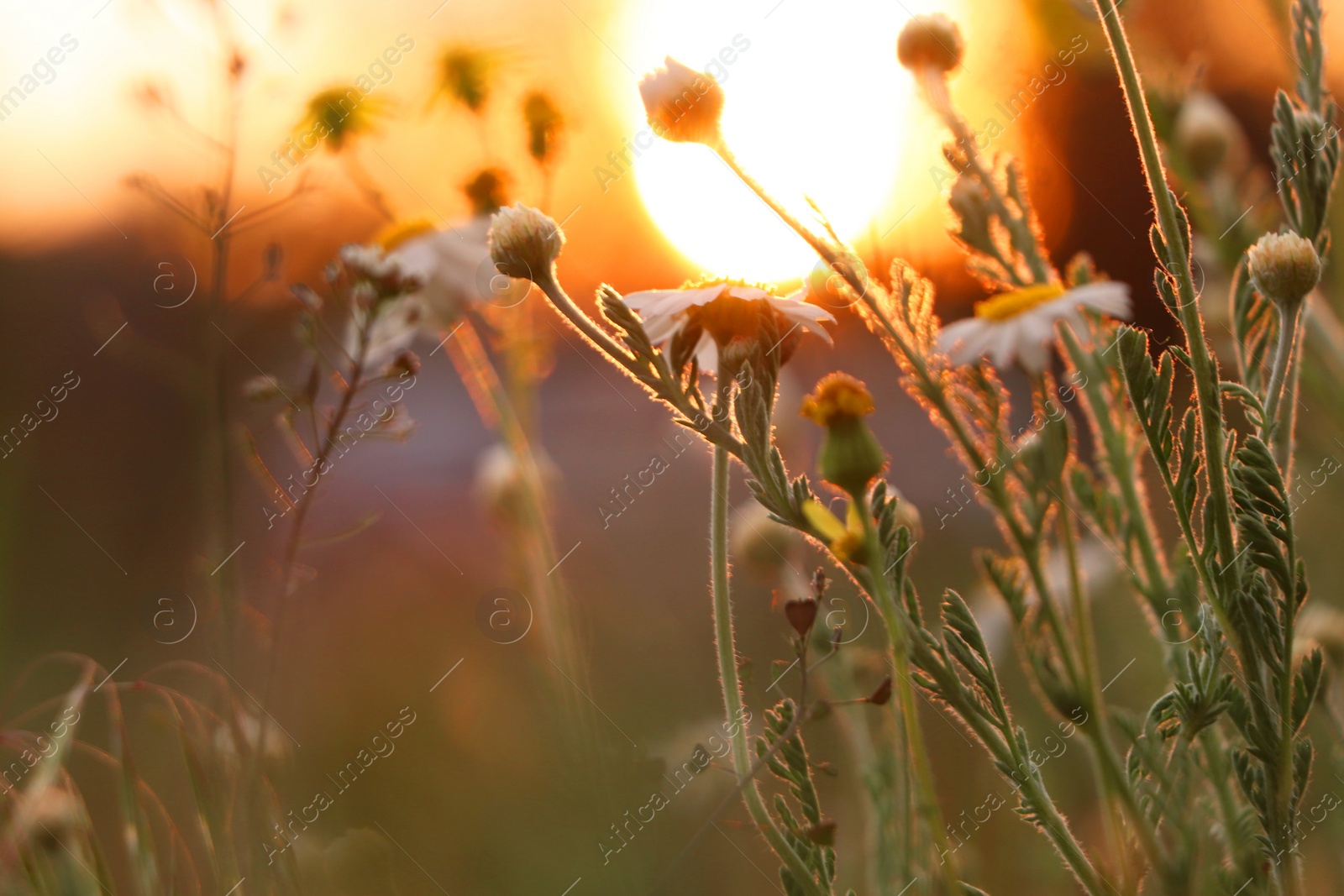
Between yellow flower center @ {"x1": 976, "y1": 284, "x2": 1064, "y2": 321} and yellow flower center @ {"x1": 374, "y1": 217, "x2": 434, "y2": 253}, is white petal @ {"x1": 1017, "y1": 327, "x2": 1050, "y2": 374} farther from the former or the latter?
yellow flower center @ {"x1": 374, "y1": 217, "x2": 434, "y2": 253}

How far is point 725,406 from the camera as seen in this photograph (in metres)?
0.62

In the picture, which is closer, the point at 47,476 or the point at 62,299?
the point at 47,476

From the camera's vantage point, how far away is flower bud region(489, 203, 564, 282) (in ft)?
2.19

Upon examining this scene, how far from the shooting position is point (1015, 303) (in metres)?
0.84

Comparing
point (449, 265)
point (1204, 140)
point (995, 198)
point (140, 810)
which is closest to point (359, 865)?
point (140, 810)

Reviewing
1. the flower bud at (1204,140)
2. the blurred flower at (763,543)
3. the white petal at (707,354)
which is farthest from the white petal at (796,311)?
the flower bud at (1204,140)

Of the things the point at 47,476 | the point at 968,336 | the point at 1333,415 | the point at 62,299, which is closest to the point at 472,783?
the point at 968,336

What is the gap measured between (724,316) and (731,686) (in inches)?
10.7

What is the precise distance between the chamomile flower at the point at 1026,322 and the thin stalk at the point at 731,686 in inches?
8.7

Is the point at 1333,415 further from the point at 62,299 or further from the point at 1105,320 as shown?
the point at 62,299

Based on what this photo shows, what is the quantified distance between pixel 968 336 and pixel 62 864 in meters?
0.93

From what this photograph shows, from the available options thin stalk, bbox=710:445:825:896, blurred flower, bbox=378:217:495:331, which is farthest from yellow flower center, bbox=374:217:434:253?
thin stalk, bbox=710:445:825:896

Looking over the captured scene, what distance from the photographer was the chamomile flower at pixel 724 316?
0.68 meters

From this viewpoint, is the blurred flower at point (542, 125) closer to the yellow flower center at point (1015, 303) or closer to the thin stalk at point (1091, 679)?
the yellow flower center at point (1015, 303)
